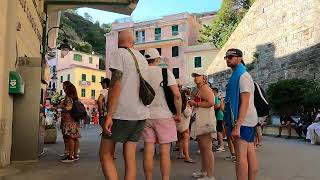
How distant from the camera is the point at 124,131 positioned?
4422 mm

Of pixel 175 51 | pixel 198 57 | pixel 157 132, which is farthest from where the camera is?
pixel 175 51

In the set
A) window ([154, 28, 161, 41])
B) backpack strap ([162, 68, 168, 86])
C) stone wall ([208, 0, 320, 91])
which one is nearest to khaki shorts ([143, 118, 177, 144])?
backpack strap ([162, 68, 168, 86])

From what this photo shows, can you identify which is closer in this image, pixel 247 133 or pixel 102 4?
pixel 247 133

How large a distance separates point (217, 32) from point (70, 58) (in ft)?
82.3

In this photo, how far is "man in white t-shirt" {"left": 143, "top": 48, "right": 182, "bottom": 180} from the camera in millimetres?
5273

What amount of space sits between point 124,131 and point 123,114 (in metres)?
0.18

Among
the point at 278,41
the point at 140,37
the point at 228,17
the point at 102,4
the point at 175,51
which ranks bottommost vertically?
the point at 102,4

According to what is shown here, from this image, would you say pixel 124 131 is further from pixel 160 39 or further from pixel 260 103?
pixel 160 39

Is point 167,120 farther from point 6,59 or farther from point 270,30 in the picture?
point 270,30

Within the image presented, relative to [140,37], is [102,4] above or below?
below

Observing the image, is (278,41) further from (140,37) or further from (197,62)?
(140,37)

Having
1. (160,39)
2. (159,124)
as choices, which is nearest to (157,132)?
(159,124)

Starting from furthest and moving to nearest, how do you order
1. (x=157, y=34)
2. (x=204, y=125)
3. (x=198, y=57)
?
(x=157, y=34) < (x=198, y=57) < (x=204, y=125)

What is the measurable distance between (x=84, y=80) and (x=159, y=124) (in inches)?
2222
